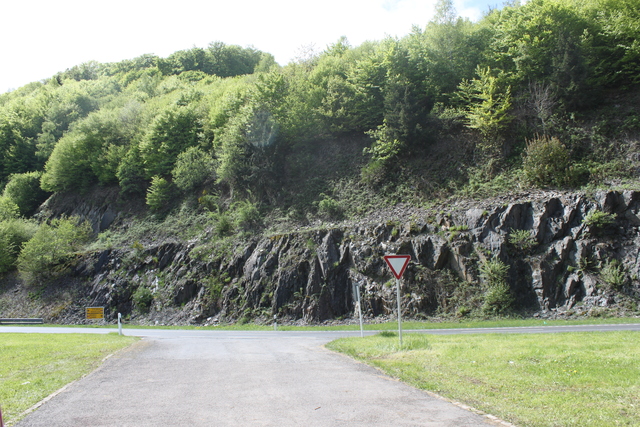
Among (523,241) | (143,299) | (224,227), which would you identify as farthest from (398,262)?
(143,299)

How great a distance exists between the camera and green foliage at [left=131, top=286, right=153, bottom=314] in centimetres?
3338

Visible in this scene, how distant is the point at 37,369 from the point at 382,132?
27.5 meters

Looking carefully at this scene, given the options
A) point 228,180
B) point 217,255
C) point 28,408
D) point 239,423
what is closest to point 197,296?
point 217,255

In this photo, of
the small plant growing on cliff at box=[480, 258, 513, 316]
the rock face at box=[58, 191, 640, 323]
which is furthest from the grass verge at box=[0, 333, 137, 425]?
the small plant growing on cliff at box=[480, 258, 513, 316]

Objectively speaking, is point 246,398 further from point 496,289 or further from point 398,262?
point 496,289

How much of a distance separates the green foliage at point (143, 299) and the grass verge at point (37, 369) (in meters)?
16.8

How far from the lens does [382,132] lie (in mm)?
33375

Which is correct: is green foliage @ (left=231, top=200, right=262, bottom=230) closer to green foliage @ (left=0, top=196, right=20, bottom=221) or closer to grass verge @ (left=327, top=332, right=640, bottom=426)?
grass verge @ (left=327, top=332, right=640, bottom=426)

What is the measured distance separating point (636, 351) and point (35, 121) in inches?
3028

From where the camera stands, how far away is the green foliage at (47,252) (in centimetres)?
3897

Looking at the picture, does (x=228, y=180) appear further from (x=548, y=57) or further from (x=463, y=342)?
(x=463, y=342)

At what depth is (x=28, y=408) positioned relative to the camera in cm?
683

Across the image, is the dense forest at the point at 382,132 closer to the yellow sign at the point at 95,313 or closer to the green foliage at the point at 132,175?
the green foliage at the point at 132,175

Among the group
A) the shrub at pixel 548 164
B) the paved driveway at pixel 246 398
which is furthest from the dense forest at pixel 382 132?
the paved driveway at pixel 246 398
